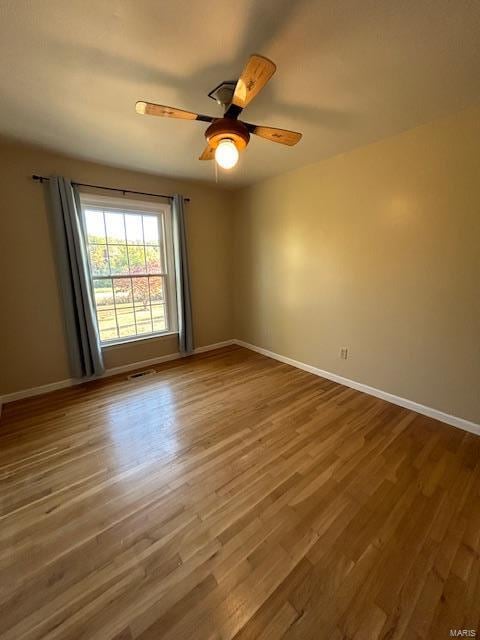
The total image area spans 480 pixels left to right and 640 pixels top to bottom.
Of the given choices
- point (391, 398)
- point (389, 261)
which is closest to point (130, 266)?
point (389, 261)

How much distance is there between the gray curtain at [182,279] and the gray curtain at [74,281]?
109 centimetres

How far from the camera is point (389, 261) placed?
244cm

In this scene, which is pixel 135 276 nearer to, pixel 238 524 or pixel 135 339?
pixel 135 339

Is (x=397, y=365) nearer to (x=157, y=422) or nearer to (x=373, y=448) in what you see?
(x=373, y=448)

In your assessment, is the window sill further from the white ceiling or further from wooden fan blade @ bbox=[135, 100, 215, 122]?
wooden fan blade @ bbox=[135, 100, 215, 122]

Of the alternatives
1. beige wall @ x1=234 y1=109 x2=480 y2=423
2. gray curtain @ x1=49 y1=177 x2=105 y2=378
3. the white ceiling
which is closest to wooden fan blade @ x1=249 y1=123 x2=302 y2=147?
the white ceiling

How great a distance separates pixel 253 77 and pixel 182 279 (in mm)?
2579

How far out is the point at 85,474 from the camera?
1.73 meters

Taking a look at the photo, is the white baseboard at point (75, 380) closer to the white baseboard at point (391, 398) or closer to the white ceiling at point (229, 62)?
the white baseboard at point (391, 398)

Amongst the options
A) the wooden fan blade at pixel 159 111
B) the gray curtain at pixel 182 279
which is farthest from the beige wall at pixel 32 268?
the wooden fan blade at pixel 159 111

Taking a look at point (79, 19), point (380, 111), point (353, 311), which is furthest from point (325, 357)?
point (79, 19)

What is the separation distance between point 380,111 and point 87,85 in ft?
6.56

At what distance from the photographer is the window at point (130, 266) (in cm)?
306

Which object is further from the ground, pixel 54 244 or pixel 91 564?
pixel 54 244
